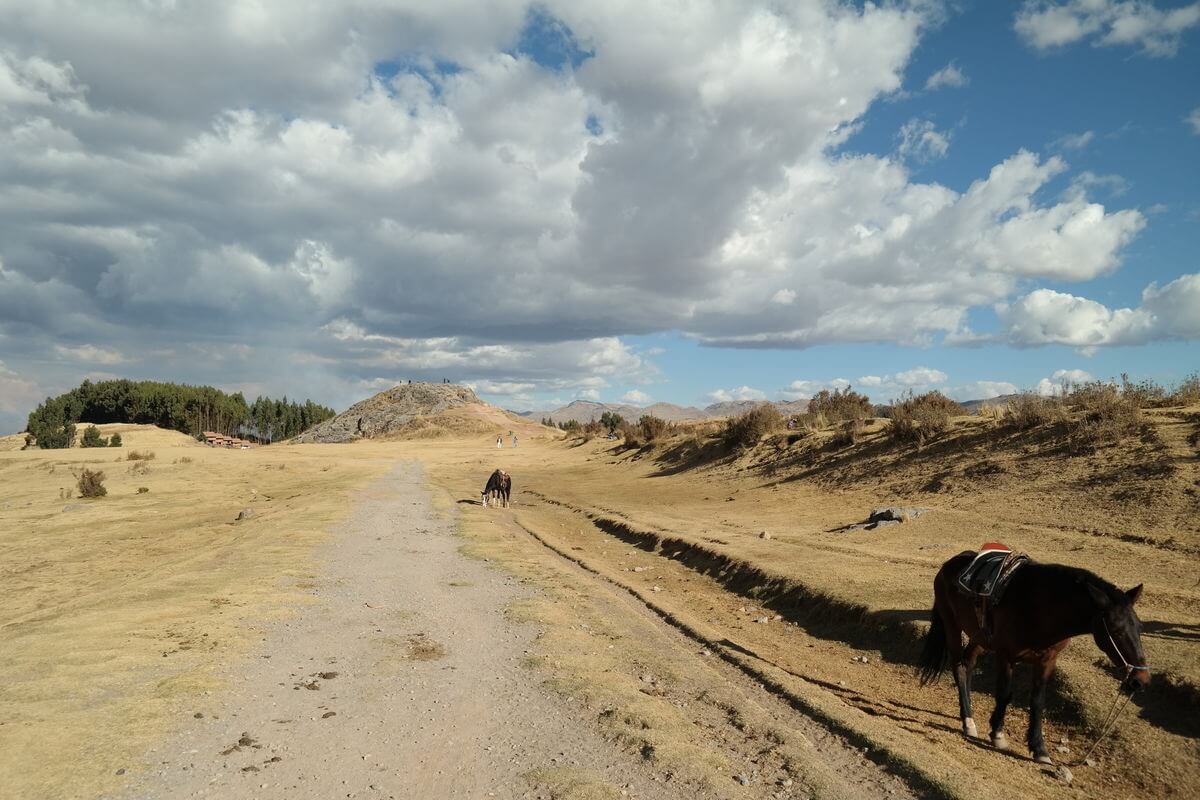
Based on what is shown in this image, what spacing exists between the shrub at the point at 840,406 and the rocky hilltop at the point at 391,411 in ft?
291

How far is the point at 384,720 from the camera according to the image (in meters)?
7.21

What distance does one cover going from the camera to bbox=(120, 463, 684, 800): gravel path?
231 inches

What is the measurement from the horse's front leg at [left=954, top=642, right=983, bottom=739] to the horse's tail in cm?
41

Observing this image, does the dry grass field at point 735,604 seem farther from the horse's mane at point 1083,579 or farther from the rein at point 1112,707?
the horse's mane at point 1083,579

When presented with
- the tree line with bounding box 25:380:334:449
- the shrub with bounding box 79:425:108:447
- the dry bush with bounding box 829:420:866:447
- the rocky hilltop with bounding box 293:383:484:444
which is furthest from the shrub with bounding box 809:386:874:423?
the tree line with bounding box 25:380:334:449

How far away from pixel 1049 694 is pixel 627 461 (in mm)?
41455

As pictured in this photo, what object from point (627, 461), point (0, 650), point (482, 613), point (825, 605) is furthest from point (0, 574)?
point (627, 461)

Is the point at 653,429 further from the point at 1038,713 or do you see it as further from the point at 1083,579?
the point at 1083,579

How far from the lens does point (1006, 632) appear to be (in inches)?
276

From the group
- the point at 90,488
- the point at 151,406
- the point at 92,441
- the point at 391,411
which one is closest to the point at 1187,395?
the point at 90,488

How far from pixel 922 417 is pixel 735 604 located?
1612 cm

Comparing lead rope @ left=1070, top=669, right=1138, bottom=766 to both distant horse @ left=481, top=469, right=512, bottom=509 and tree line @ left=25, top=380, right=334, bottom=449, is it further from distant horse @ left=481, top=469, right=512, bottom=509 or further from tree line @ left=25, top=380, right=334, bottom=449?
tree line @ left=25, top=380, right=334, bottom=449

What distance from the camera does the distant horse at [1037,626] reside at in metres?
6.00

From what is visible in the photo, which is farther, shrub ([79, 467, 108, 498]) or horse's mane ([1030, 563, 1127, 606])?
shrub ([79, 467, 108, 498])
